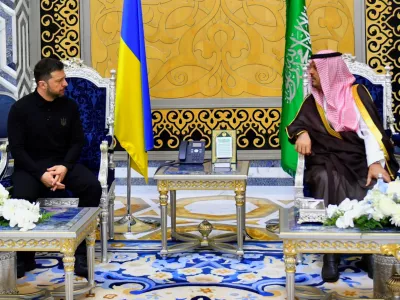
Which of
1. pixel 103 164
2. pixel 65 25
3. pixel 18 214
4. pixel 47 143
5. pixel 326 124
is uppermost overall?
pixel 65 25

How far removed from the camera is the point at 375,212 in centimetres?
310

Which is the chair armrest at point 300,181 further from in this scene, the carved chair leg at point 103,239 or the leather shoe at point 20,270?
the leather shoe at point 20,270

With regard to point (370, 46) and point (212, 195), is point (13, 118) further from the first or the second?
point (370, 46)

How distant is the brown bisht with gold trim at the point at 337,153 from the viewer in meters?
4.17

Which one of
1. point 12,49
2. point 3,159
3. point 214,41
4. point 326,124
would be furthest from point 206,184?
point 12,49

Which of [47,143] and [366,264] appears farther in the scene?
[47,143]

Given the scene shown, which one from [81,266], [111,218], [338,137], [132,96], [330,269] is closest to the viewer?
[330,269]

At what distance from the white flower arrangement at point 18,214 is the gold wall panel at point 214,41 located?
3441mm

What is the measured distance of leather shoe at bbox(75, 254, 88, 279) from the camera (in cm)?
406

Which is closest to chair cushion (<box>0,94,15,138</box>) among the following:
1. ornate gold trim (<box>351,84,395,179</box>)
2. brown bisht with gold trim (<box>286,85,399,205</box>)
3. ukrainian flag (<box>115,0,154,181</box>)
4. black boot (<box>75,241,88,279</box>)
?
ukrainian flag (<box>115,0,154,181</box>)

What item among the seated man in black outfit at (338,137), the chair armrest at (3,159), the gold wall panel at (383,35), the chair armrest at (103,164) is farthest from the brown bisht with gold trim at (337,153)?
the gold wall panel at (383,35)

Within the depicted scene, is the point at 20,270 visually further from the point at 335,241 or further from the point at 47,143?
the point at 335,241

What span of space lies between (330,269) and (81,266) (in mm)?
1426

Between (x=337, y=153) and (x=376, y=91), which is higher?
(x=376, y=91)
